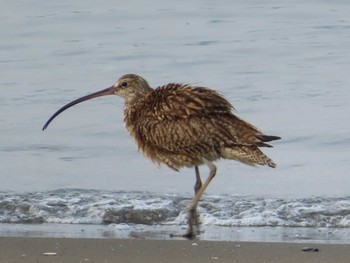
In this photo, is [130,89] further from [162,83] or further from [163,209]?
[162,83]

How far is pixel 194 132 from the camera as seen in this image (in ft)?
30.6

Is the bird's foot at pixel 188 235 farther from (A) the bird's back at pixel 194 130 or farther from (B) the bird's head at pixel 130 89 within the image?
(B) the bird's head at pixel 130 89

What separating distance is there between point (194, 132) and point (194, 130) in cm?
1

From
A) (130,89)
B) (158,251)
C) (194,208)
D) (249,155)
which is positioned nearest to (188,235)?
(194,208)

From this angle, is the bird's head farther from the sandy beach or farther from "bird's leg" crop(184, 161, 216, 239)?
the sandy beach

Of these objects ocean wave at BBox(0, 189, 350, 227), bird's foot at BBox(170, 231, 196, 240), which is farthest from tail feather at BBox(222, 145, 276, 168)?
bird's foot at BBox(170, 231, 196, 240)

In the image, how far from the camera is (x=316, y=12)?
19062mm

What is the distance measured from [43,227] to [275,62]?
681 cm

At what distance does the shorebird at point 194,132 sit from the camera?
927cm

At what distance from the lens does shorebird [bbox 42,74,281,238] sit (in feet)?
30.4

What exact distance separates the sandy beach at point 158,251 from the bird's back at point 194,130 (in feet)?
4.23

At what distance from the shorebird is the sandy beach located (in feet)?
3.85

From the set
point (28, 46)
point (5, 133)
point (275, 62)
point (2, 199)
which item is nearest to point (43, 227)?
point (2, 199)

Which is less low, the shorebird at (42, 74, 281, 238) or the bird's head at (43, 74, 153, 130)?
the bird's head at (43, 74, 153, 130)
